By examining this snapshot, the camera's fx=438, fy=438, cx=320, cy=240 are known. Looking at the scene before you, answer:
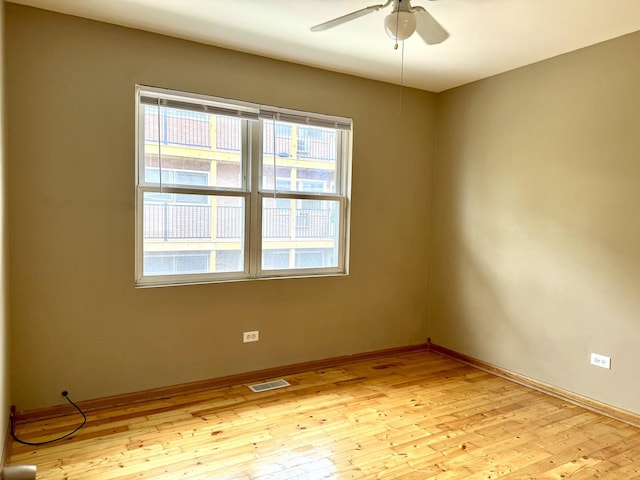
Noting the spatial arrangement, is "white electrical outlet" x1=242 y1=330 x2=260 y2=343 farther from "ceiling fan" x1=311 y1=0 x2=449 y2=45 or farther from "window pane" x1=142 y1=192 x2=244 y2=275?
"ceiling fan" x1=311 y1=0 x2=449 y2=45

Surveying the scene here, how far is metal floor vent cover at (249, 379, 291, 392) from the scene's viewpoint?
3.43m

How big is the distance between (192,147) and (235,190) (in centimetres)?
46

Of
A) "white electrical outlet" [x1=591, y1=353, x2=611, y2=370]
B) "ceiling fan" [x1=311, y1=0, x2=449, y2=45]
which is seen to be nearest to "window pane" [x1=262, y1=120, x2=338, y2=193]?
"ceiling fan" [x1=311, y1=0, x2=449, y2=45]

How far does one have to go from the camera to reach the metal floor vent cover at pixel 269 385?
135 inches

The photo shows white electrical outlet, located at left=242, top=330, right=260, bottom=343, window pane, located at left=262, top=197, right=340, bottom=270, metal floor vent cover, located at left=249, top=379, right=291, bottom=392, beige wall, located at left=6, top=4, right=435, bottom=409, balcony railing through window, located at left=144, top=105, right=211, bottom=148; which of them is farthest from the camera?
window pane, located at left=262, top=197, right=340, bottom=270

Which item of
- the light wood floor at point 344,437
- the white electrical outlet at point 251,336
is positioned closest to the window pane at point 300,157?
the white electrical outlet at point 251,336

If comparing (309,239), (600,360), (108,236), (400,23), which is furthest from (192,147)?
(600,360)

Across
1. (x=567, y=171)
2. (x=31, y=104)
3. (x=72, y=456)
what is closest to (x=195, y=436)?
(x=72, y=456)

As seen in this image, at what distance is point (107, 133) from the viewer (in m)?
3.00

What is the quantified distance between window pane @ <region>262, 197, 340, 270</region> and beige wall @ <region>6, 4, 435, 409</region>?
→ 195mm

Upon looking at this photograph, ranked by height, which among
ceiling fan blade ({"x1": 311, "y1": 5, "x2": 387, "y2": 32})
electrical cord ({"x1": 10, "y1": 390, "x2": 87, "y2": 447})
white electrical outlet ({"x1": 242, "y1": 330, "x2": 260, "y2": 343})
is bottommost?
electrical cord ({"x1": 10, "y1": 390, "x2": 87, "y2": 447})

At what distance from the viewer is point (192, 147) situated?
335 cm

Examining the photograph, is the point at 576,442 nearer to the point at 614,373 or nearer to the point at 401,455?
the point at 614,373

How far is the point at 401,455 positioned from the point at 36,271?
8.32ft
